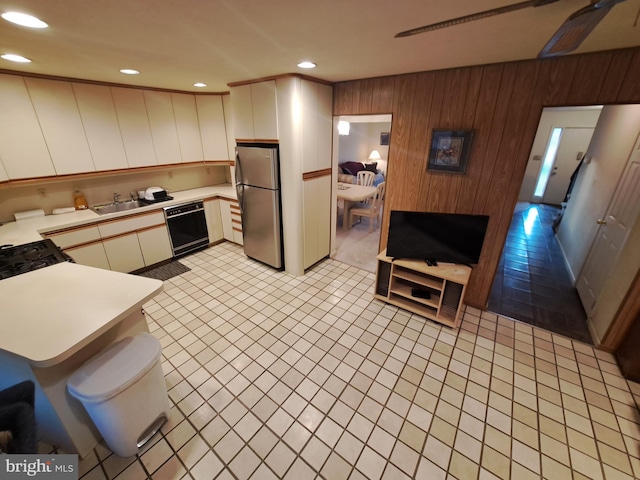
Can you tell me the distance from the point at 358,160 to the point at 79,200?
660cm

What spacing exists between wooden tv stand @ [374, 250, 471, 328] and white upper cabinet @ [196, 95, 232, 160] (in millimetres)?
3114

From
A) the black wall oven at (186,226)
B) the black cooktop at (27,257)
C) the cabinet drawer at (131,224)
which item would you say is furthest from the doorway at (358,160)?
the black cooktop at (27,257)

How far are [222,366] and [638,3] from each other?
10.6 feet

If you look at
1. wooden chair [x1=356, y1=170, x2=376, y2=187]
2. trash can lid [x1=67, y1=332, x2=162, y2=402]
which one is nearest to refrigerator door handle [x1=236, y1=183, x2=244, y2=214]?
trash can lid [x1=67, y1=332, x2=162, y2=402]

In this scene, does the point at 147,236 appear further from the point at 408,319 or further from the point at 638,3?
the point at 638,3

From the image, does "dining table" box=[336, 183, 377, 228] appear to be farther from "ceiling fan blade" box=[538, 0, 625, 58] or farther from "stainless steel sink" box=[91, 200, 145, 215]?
"ceiling fan blade" box=[538, 0, 625, 58]

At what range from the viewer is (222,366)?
2160 mm

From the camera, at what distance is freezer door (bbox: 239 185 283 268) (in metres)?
3.29

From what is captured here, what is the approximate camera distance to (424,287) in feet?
9.46

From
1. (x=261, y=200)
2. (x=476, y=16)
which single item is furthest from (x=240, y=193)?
(x=476, y=16)

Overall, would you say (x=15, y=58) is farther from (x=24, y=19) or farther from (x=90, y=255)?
(x=90, y=255)

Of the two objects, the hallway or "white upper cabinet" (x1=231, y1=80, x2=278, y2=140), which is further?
"white upper cabinet" (x1=231, y1=80, x2=278, y2=140)

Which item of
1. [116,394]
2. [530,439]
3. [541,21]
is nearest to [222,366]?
[116,394]

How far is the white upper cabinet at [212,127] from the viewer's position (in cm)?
395
